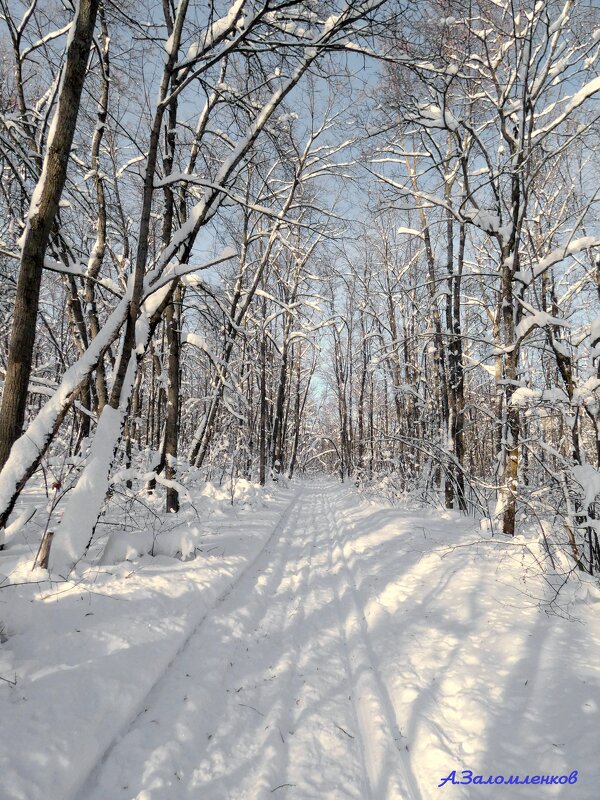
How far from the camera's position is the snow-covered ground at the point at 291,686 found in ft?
6.26

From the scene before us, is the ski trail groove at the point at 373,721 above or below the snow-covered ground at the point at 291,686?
below

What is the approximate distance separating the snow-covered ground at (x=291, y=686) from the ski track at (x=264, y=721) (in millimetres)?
10

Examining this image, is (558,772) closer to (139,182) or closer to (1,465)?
(1,465)

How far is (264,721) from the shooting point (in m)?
2.33

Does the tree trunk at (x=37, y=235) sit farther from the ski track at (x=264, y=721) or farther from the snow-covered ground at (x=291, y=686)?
the ski track at (x=264, y=721)

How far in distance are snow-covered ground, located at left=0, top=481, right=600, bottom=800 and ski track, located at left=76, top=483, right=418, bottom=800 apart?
0.01 metres

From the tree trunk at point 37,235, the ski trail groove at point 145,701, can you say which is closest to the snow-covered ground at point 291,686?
the ski trail groove at point 145,701

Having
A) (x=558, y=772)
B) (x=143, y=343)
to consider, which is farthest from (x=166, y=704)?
(x=143, y=343)

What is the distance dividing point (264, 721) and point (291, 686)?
0.40 meters

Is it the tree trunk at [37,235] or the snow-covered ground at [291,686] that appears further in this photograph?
the tree trunk at [37,235]

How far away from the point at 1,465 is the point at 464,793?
3810mm

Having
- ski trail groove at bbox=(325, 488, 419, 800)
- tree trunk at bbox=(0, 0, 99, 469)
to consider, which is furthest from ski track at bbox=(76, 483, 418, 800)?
tree trunk at bbox=(0, 0, 99, 469)

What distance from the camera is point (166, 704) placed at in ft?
7.88

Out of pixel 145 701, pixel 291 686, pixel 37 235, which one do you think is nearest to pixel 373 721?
pixel 291 686
